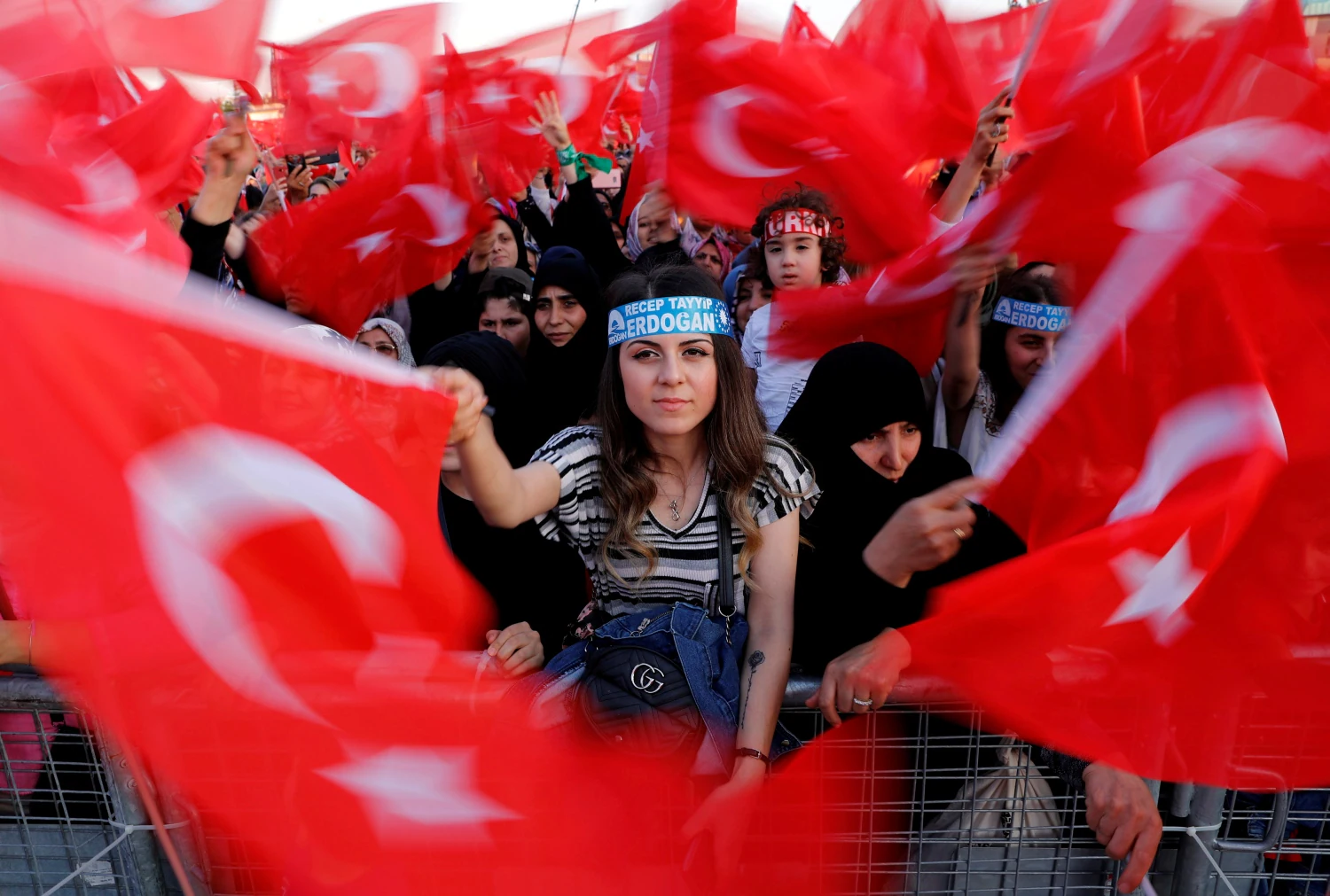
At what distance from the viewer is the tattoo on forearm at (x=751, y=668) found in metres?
2.17

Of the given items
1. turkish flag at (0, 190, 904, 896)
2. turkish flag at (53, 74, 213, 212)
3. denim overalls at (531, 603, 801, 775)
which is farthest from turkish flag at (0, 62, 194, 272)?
denim overalls at (531, 603, 801, 775)

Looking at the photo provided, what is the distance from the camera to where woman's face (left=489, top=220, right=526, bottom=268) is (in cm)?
596

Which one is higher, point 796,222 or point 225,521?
point 796,222

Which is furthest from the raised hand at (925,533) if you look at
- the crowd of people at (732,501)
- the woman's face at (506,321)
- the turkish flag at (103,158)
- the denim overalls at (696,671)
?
the woman's face at (506,321)

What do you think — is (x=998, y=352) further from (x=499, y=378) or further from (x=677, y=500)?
(x=499, y=378)

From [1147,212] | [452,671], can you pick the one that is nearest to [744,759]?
[452,671]

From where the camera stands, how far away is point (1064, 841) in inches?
87.7

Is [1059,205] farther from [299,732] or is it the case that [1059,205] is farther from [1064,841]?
[299,732]

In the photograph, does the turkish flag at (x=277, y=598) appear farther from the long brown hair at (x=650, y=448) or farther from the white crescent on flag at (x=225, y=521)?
the long brown hair at (x=650, y=448)

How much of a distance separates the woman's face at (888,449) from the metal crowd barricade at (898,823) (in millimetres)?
764

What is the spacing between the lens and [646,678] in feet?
6.94

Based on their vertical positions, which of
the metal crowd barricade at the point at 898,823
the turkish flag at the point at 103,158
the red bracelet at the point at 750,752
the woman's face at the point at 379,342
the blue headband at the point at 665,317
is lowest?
the metal crowd barricade at the point at 898,823

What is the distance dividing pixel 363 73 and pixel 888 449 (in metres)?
3.28

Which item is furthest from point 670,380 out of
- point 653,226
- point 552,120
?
point 653,226
